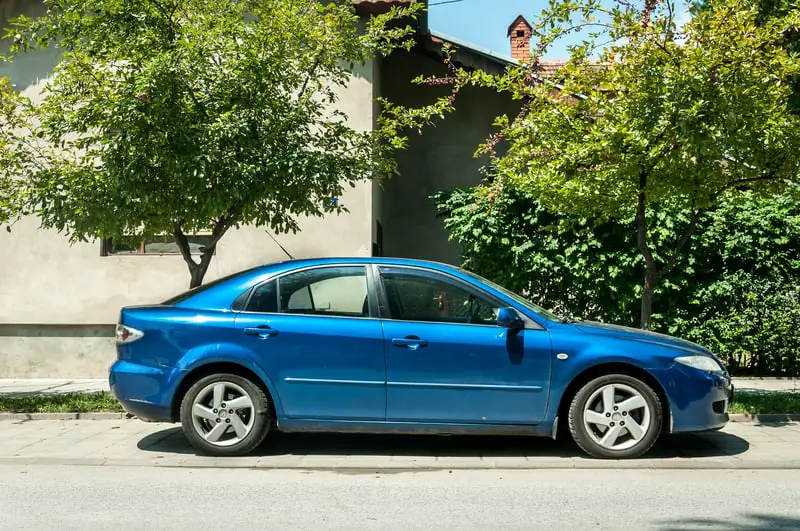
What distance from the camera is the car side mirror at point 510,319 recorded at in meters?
6.51

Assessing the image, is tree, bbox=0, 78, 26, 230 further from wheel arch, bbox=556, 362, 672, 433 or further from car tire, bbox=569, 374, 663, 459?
car tire, bbox=569, 374, 663, 459

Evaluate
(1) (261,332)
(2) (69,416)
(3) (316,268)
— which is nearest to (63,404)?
(2) (69,416)

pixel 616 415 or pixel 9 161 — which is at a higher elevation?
pixel 9 161

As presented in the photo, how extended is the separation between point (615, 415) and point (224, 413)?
3154mm

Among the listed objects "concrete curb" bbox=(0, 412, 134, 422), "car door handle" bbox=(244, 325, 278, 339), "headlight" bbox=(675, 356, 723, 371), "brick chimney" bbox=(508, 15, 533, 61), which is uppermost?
"brick chimney" bbox=(508, 15, 533, 61)

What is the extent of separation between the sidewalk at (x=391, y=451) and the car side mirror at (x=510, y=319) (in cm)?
110

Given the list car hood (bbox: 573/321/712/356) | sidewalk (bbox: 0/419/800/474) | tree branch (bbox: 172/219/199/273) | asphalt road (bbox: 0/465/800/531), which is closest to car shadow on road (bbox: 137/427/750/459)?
A: sidewalk (bbox: 0/419/800/474)

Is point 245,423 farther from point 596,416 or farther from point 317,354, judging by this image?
point 596,416

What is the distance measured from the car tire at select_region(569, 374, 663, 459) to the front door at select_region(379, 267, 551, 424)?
328 millimetres

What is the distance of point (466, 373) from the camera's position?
6.56 meters

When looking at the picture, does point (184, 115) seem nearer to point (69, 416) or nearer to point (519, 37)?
point (69, 416)

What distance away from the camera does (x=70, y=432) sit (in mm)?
8195

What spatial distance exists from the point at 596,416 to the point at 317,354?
229 cm

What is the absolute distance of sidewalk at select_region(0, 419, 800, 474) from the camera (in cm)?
657
